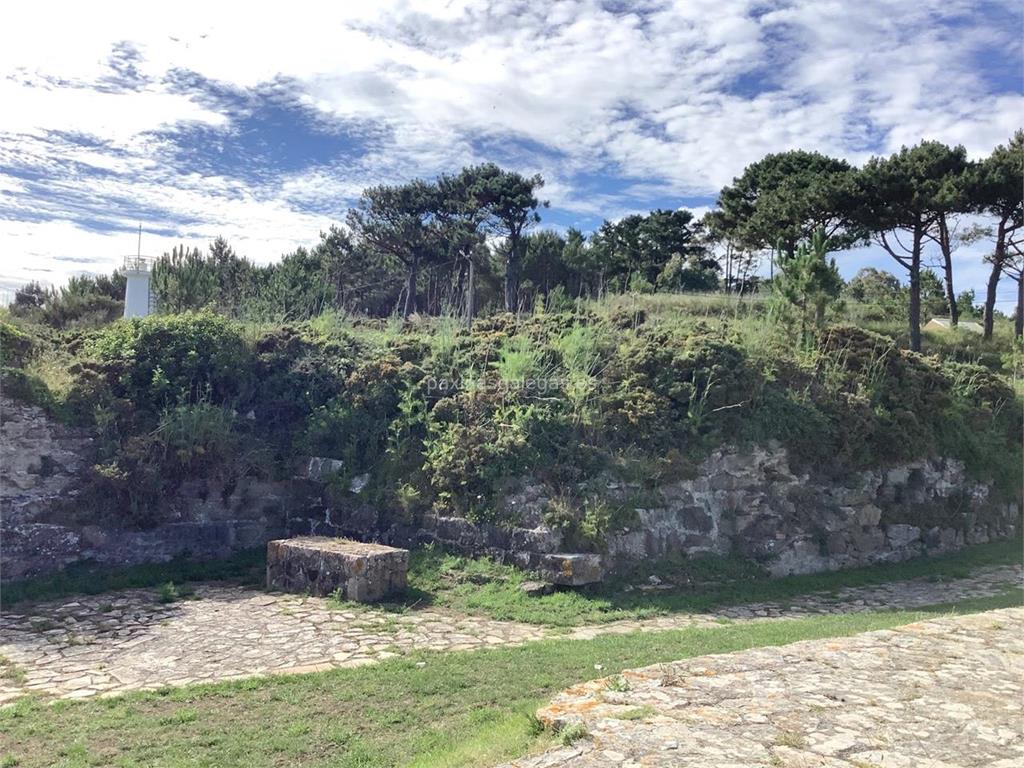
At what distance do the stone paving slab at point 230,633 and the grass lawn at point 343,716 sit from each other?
0.38m

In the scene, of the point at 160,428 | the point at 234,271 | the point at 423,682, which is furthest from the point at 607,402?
the point at 234,271

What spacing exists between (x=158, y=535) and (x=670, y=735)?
303 inches

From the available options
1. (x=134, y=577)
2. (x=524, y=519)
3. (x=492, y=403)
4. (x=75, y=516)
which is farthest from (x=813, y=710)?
(x=75, y=516)

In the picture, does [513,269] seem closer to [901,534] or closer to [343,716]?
[901,534]

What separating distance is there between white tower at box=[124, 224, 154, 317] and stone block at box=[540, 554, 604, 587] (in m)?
12.6

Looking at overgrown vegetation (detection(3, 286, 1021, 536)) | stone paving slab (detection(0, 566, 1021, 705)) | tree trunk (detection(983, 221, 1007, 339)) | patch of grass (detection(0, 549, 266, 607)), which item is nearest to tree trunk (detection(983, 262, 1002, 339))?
tree trunk (detection(983, 221, 1007, 339))

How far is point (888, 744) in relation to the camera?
3.53 meters

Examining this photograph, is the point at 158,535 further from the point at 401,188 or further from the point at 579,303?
the point at 401,188

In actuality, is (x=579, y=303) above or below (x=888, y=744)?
above

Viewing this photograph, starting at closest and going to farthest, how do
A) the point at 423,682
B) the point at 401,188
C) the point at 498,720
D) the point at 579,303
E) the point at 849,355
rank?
the point at 498,720 → the point at 423,682 → the point at 849,355 → the point at 579,303 → the point at 401,188

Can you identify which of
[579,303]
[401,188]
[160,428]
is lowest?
[160,428]

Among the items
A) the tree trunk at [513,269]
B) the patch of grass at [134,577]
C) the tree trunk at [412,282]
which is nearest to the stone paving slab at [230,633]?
the patch of grass at [134,577]

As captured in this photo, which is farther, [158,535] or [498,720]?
[158,535]

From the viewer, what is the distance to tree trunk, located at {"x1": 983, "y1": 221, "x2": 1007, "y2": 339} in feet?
83.9
